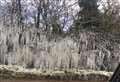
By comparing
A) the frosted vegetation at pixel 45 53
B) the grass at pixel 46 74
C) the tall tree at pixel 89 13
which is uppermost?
the tall tree at pixel 89 13

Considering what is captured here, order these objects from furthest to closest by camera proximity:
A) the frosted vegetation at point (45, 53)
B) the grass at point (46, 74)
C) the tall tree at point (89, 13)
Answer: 1. the tall tree at point (89, 13)
2. the frosted vegetation at point (45, 53)
3. the grass at point (46, 74)

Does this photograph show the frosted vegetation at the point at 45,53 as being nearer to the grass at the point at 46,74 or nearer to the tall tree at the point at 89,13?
the grass at the point at 46,74

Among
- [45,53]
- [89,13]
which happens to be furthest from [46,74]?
[89,13]

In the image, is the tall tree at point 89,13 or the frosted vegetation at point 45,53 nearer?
the frosted vegetation at point 45,53

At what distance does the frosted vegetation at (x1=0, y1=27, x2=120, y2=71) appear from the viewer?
6520mm

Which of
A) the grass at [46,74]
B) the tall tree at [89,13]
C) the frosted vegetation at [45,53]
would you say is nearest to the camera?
the grass at [46,74]

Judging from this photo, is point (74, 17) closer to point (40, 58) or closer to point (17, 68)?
point (40, 58)

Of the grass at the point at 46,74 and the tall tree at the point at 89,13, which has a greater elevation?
the tall tree at the point at 89,13

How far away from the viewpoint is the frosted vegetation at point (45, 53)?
6520 mm

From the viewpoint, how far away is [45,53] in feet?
22.3

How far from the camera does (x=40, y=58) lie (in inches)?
261

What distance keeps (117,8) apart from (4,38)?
345 inches

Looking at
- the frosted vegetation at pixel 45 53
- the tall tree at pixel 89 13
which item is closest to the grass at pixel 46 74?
the frosted vegetation at pixel 45 53

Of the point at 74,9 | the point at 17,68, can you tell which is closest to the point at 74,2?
the point at 74,9
